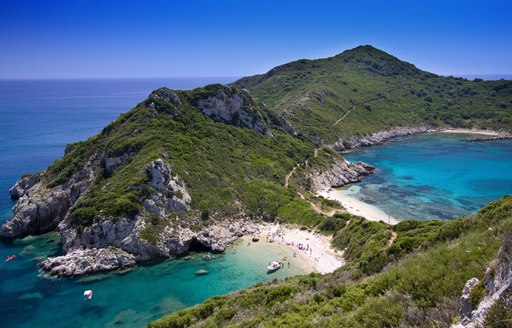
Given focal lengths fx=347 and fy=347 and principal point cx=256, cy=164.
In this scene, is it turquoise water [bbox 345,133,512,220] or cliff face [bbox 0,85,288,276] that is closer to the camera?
cliff face [bbox 0,85,288,276]

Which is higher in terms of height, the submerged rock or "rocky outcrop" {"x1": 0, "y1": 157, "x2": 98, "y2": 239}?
"rocky outcrop" {"x1": 0, "y1": 157, "x2": 98, "y2": 239}

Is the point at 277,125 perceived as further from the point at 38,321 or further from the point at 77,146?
the point at 38,321

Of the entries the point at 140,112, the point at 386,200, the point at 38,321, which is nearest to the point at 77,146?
the point at 140,112

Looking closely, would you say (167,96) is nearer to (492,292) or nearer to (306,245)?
(306,245)

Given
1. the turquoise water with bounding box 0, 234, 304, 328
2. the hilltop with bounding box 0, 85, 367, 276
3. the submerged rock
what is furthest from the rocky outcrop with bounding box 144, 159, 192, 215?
the submerged rock

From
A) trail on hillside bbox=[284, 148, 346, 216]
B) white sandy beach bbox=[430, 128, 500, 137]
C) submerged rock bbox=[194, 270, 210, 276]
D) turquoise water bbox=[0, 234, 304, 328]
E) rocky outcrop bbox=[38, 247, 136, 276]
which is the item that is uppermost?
white sandy beach bbox=[430, 128, 500, 137]

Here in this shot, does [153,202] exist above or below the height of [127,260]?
above

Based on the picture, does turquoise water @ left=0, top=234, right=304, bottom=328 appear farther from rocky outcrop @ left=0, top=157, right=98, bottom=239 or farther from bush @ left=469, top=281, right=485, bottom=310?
bush @ left=469, top=281, right=485, bottom=310
